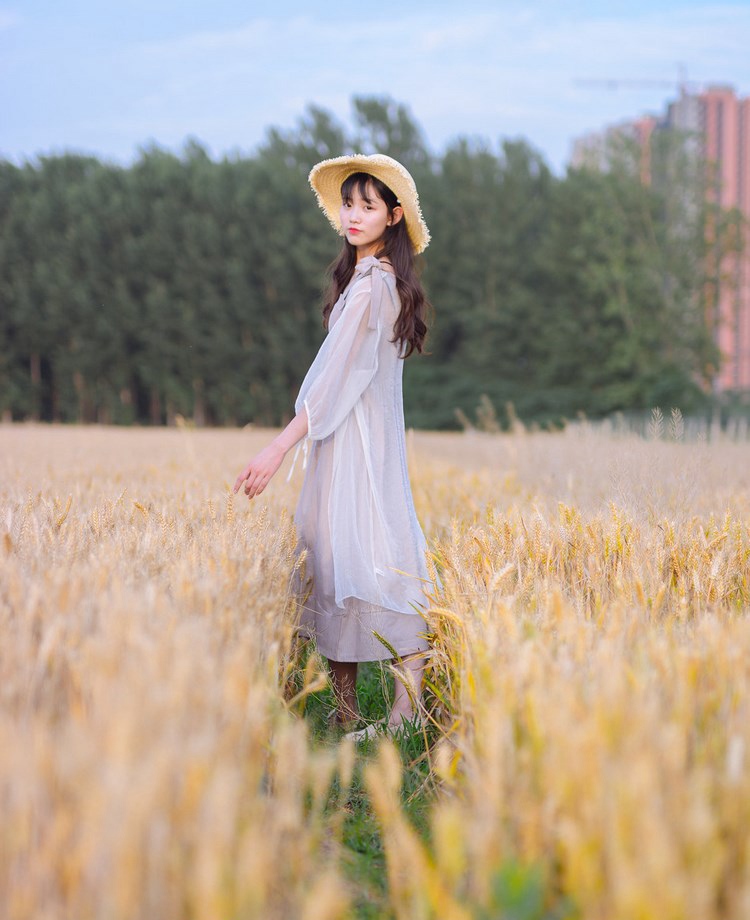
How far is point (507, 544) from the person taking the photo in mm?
3174

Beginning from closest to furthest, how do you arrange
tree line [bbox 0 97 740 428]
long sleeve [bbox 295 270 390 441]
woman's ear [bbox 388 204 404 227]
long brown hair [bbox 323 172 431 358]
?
long sleeve [bbox 295 270 390 441], long brown hair [bbox 323 172 431 358], woman's ear [bbox 388 204 404 227], tree line [bbox 0 97 740 428]

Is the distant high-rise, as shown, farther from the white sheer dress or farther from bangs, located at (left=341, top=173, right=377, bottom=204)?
the white sheer dress

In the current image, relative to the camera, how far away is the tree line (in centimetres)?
2289

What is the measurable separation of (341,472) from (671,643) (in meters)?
1.42

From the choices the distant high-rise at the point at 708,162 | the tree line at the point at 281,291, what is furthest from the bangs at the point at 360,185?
the distant high-rise at the point at 708,162

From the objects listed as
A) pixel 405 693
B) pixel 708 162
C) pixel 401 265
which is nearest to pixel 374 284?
pixel 401 265

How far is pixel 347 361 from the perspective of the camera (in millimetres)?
3109

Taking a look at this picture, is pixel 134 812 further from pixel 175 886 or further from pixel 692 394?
pixel 692 394

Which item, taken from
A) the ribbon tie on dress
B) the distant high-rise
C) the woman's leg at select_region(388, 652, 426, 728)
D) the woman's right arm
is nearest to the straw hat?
the ribbon tie on dress

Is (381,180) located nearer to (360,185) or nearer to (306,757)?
(360,185)

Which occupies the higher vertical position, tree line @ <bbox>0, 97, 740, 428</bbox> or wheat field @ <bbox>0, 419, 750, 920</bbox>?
tree line @ <bbox>0, 97, 740, 428</bbox>

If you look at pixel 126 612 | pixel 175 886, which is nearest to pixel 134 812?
pixel 175 886

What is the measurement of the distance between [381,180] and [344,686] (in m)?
1.79

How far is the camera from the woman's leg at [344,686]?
315cm
